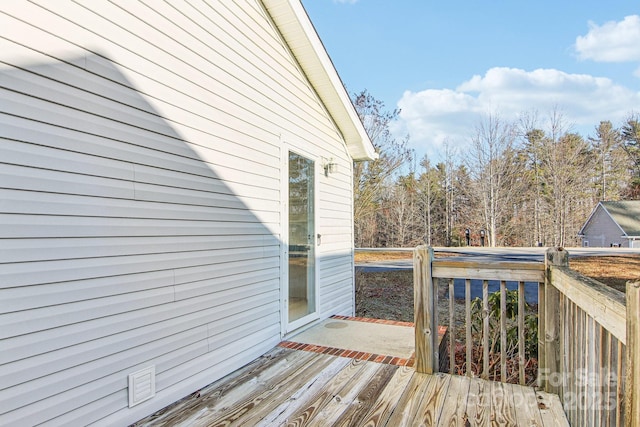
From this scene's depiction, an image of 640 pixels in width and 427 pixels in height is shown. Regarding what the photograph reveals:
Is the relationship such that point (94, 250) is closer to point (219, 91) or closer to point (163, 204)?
point (163, 204)

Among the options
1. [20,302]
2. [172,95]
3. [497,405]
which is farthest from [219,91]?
[497,405]

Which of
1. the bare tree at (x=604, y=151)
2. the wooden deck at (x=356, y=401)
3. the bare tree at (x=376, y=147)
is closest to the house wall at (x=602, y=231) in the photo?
the bare tree at (x=604, y=151)

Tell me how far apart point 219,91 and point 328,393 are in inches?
104

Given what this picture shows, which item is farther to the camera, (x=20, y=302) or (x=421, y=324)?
(x=421, y=324)

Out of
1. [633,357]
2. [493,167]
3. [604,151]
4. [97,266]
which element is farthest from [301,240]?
[604,151]

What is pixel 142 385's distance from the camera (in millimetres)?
2297

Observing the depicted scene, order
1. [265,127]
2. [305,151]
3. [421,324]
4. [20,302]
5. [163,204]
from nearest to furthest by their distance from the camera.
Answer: [20,302] < [163,204] < [421,324] < [265,127] < [305,151]

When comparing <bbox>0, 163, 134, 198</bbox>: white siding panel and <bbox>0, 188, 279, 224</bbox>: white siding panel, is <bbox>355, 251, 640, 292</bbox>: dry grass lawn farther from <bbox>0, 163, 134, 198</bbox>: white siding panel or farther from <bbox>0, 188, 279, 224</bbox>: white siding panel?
<bbox>0, 163, 134, 198</bbox>: white siding panel

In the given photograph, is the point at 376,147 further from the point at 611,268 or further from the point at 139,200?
the point at 139,200

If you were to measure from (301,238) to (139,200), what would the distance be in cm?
227

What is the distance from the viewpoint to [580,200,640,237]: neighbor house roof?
20.0 metres

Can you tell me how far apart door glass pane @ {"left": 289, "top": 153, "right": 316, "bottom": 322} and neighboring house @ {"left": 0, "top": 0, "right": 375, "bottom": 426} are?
0.06m

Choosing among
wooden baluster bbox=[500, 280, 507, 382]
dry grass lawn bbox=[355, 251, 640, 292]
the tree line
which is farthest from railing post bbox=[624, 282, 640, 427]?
the tree line

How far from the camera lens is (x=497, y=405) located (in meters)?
2.41
